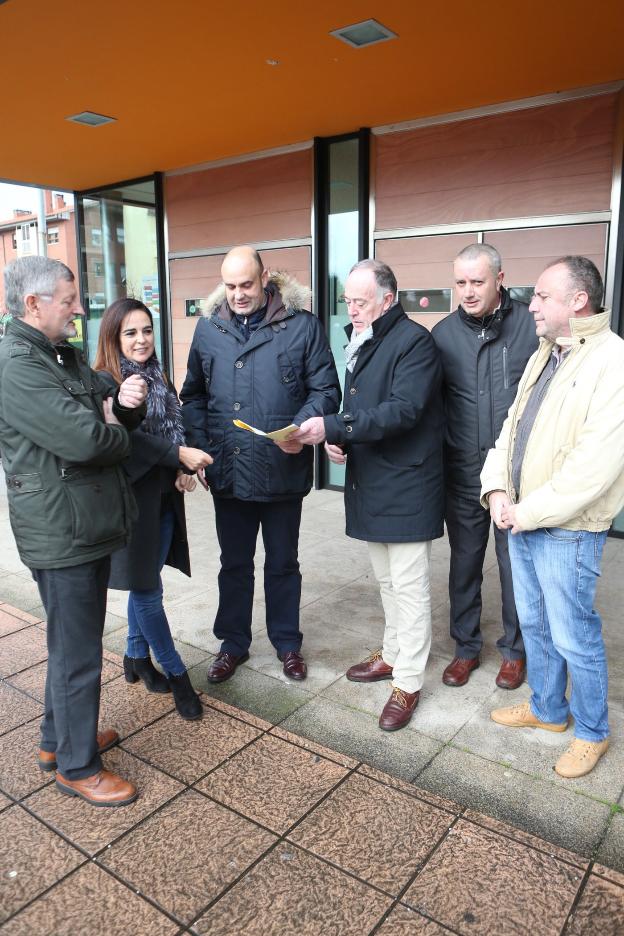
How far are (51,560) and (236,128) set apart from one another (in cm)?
522

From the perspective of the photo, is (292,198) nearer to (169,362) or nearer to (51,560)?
(169,362)

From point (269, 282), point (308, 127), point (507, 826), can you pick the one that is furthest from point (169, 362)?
point (507, 826)

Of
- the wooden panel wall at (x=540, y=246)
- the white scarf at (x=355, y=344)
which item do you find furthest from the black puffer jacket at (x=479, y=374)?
the wooden panel wall at (x=540, y=246)

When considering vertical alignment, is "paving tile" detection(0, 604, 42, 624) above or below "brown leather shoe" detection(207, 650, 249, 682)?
below

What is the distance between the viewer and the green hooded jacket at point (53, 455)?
84.6 inches

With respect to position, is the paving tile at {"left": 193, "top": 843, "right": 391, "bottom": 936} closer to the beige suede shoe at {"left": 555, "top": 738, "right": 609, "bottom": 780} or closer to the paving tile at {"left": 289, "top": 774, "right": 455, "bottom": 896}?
the paving tile at {"left": 289, "top": 774, "right": 455, "bottom": 896}

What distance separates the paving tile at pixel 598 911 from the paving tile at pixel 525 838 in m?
0.08

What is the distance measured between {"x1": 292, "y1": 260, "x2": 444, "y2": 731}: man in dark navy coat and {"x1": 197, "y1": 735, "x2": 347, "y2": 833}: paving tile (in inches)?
15.6

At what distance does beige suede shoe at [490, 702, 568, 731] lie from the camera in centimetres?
284

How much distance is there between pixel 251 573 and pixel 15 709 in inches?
47.3

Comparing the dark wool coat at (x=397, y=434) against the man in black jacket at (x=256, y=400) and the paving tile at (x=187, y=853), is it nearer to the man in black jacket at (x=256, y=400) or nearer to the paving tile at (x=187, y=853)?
the man in black jacket at (x=256, y=400)

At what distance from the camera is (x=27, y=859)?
218 cm

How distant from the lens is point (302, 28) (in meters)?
4.29

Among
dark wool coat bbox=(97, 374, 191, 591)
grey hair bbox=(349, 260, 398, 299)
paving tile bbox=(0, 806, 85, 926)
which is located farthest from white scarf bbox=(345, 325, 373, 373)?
paving tile bbox=(0, 806, 85, 926)
